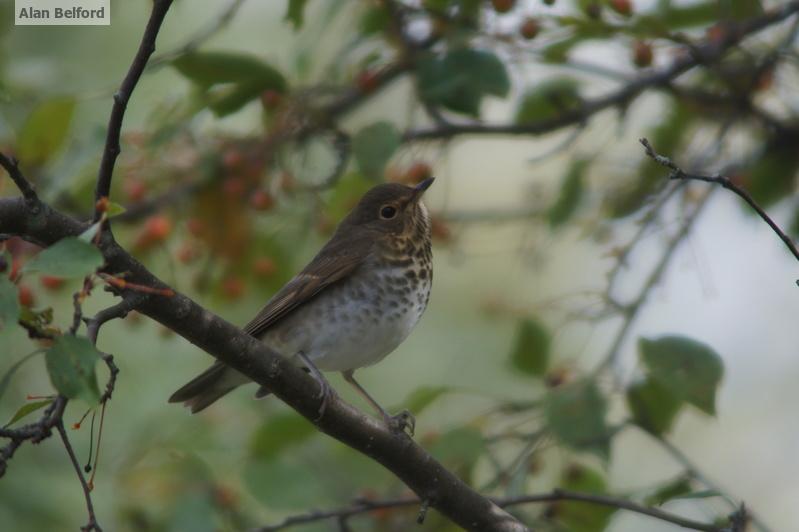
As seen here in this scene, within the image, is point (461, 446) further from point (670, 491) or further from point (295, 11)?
point (295, 11)

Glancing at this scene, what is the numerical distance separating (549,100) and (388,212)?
846mm

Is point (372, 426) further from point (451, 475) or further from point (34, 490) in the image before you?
point (34, 490)

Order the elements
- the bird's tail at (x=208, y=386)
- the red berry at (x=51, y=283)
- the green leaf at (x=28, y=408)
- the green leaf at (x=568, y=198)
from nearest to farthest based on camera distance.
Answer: the green leaf at (x=28, y=408) < the bird's tail at (x=208, y=386) < the red berry at (x=51, y=283) < the green leaf at (x=568, y=198)

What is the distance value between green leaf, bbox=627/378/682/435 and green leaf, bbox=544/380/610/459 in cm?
28

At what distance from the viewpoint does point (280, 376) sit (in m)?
2.67

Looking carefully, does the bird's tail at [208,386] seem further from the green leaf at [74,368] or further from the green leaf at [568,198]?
the green leaf at [74,368]

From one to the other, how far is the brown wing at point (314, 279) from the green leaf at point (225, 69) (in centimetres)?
69

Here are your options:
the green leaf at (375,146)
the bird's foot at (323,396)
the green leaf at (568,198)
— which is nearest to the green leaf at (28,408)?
the bird's foot at (323,396)

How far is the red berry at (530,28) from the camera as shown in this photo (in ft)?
12.9

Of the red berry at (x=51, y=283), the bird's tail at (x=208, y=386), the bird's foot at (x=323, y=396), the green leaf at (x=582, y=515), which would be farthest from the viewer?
the red berry at (x=51, y=283)

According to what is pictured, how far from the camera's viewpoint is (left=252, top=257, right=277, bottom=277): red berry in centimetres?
482

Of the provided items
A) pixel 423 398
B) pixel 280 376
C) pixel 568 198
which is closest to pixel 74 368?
pixel 280 376

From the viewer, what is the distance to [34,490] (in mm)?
4922

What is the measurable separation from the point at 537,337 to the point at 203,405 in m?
1.28
